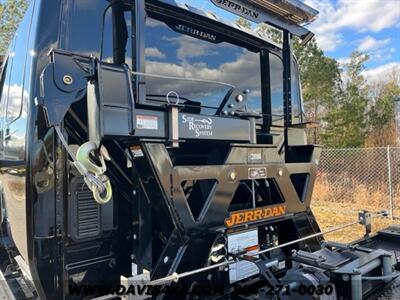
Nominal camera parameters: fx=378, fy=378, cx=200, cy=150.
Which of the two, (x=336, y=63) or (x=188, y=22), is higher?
(x=336, y=63)

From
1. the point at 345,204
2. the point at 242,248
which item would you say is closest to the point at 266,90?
the point at 242,248

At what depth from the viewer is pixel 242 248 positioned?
2750 millimetres

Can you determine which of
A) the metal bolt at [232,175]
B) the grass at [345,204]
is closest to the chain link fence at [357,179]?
the grass at [345,204]

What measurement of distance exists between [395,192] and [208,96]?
9306mm

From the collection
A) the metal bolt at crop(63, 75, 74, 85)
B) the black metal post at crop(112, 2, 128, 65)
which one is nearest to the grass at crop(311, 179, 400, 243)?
the black metal post at crop(112, 2, 128, 65)

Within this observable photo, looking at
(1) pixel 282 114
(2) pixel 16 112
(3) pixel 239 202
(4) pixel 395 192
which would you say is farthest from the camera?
(4) pixel 395 192

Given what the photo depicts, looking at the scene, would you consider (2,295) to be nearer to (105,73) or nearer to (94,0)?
(105,73)

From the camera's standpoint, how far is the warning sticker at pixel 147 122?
2.15 m

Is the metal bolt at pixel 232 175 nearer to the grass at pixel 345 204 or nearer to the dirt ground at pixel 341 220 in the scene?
the dirt ground at pixel 341 220

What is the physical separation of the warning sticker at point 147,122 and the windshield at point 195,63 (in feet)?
0.94

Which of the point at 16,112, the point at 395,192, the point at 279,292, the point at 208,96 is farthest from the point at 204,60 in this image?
the point at 395,192

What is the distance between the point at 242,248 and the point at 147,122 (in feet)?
3.96

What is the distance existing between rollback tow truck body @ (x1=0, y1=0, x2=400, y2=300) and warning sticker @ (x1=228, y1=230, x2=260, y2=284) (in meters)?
→ 0.01

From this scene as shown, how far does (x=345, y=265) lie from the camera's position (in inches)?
89.5
